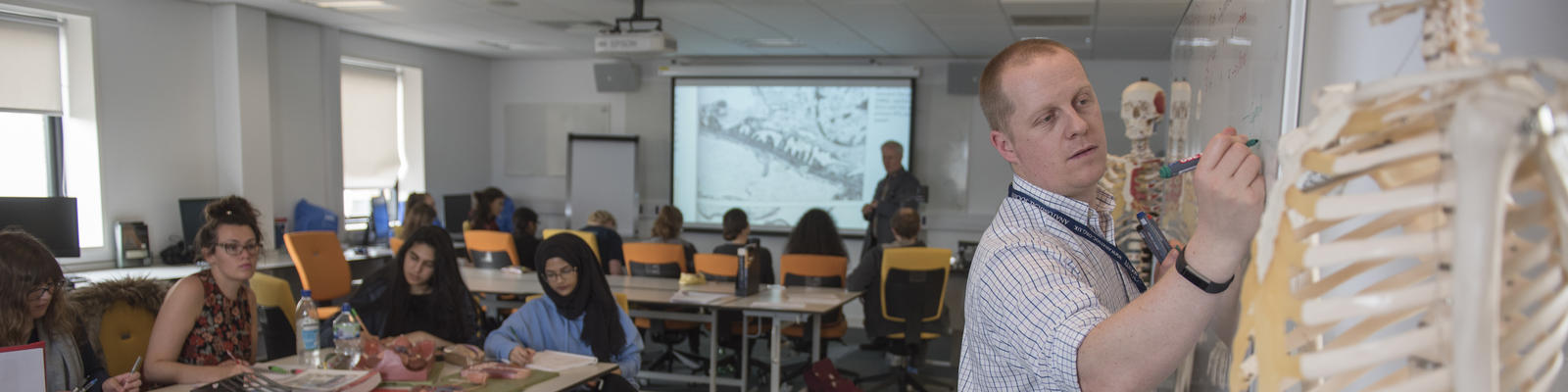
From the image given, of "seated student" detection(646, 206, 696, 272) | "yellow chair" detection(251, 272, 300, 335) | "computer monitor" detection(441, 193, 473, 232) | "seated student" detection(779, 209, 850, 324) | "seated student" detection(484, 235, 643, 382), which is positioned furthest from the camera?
"computer monitor" detection(441, 193, 473, 232)

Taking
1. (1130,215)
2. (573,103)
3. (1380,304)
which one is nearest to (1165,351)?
(1380,304)

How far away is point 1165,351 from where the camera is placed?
0.89m

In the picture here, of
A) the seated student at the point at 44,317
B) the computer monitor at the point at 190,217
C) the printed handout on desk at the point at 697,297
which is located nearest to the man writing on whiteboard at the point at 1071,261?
A: the seated student at the point at 44,317

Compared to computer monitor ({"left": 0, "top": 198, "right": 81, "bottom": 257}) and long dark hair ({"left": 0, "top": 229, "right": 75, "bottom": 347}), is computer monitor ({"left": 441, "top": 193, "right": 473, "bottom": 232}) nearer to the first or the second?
computer monitor ({"left": 0, "top": 198, "right": 81, "bottom": 257})

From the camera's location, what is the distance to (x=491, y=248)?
20.1 ft

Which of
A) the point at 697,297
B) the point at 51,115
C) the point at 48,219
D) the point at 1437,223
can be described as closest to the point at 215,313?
the point at 697,297

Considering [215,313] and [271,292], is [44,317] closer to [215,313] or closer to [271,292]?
[215,313]

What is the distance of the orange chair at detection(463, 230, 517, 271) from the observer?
6.10 meters

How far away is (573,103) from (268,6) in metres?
3.55

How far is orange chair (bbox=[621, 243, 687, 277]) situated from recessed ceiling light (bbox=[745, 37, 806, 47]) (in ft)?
8.52

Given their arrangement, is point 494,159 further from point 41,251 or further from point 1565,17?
point 1565,17

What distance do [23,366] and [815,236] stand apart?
3.90 metres

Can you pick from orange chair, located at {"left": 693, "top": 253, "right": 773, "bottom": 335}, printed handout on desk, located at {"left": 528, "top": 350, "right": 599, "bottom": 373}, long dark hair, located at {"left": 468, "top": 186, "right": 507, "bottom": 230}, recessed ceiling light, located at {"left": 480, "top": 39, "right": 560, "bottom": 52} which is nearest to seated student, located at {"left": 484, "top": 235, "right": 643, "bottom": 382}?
printed handout on desk, located at {"left": 528, "top": 350, "right": 599, "bottom": 373}

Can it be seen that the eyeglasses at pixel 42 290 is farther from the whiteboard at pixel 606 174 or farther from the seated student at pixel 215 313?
the whiteboard at pixel 606 174
